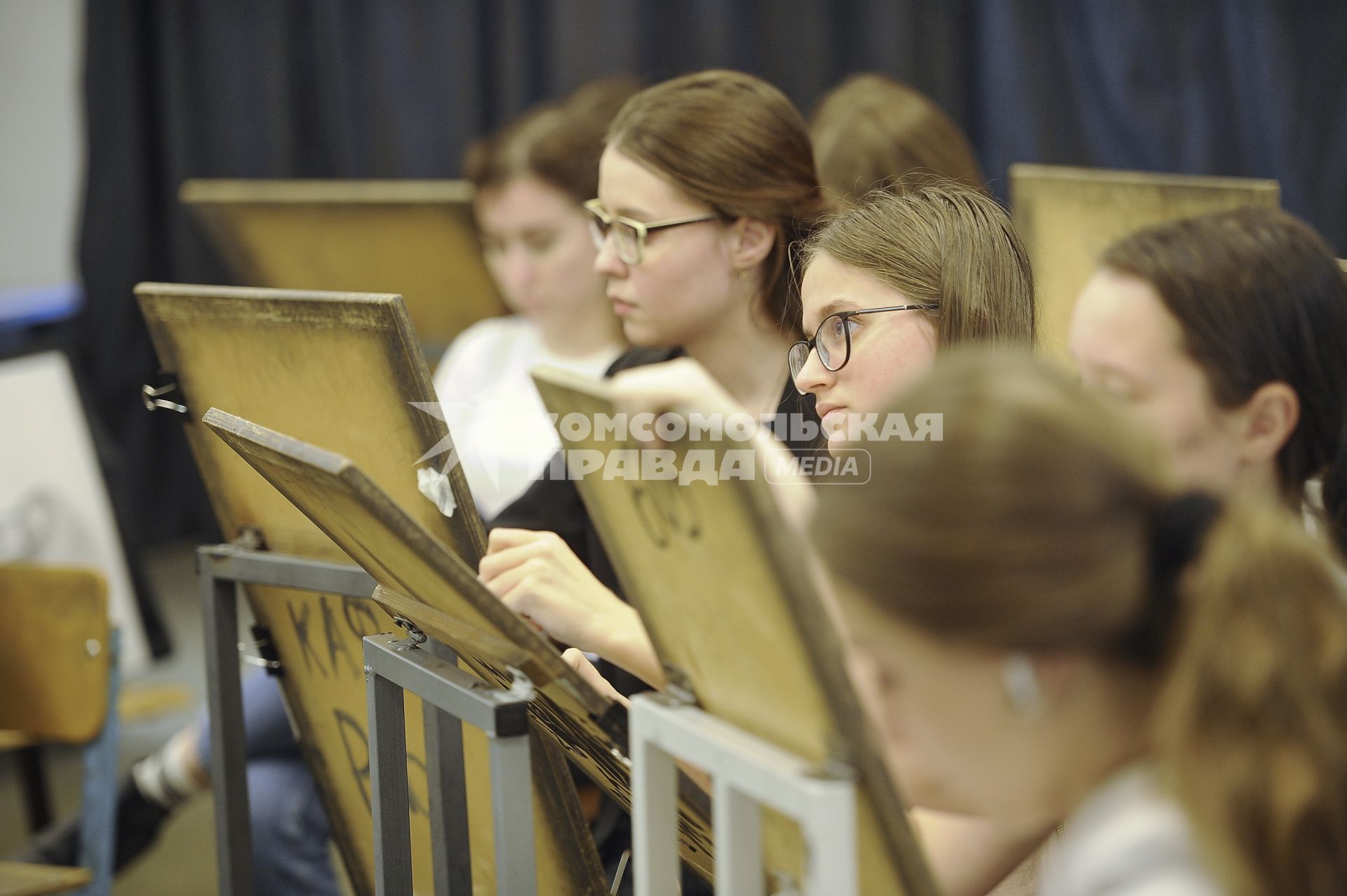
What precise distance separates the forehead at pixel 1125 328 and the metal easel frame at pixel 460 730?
558 millimetres

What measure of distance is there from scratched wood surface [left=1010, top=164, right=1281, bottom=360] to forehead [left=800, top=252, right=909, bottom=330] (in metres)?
0.54

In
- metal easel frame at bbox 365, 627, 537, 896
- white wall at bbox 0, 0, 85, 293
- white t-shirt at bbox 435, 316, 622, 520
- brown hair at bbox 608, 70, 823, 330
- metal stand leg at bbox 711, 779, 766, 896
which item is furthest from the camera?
white wall at bbox 0, 0, 85, 293

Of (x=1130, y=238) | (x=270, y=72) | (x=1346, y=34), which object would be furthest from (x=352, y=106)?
(x=1130, y=238)

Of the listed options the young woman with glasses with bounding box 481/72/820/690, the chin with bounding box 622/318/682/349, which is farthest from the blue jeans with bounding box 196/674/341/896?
the chin with bounding box 622/318/682/349

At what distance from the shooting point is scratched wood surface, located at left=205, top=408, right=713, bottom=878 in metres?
0.85

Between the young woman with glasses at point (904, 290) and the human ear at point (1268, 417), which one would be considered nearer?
the human ear at point (1268, 417)

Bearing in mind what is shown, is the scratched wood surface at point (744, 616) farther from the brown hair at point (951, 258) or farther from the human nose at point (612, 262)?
the human nose at point (612, 262)

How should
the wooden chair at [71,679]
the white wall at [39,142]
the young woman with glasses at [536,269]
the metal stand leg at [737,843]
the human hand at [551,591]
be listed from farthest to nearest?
the white wall at [39,142] → the young woman with glasses at [536,269] → the wooden chair at [71,679] → the human hand at [551,591] → the metal stand leg at [737,843]

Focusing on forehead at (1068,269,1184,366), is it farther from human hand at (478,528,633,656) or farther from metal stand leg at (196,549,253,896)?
metal stand leg at (196,549,253,896)

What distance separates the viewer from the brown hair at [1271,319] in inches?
43.6

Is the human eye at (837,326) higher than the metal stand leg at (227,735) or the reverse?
higher

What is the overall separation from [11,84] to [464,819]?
3890 millimetres

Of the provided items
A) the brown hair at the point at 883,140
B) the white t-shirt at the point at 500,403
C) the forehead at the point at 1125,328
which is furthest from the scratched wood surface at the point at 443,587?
the brown hair at the point at 883,140

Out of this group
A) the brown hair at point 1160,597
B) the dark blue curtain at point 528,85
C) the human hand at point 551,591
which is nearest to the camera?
the brown hair at point 1160,597
